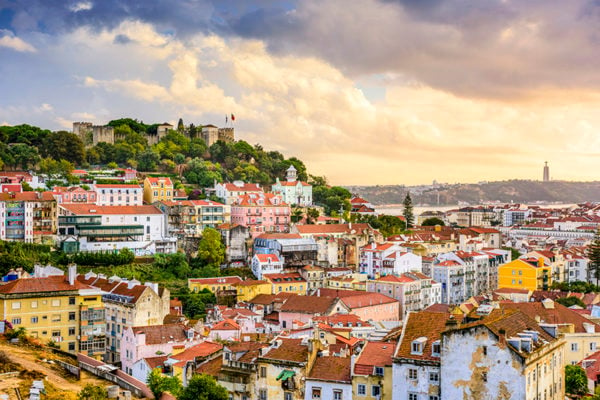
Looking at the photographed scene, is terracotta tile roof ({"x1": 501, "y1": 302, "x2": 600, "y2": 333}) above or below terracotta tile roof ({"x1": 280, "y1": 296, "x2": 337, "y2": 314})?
above

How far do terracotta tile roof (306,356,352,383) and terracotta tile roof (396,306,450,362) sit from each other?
260 cm

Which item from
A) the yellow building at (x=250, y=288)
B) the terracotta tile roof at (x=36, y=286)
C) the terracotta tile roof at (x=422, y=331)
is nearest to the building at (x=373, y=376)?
the terracotta tile roof at (x=422, y=331)

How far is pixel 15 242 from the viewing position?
64062 millimetres

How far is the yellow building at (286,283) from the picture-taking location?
2621 inches

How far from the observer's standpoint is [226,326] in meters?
46.8

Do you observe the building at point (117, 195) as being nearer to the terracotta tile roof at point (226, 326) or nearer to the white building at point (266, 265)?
the white building at point (266, 265)

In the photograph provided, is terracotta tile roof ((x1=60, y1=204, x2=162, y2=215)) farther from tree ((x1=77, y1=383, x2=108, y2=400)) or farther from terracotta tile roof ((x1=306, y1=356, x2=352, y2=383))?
tree ((x1=77, y1=383, x2=108, y2=400))

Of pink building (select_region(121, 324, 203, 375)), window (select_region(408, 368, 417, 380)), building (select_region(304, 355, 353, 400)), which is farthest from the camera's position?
pink building (select_region(121, 324, 203, 375))

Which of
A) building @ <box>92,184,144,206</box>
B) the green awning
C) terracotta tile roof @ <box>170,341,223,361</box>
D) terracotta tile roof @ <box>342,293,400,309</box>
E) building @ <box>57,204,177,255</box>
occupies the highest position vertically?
building @ <box>92,184,144,206</box>

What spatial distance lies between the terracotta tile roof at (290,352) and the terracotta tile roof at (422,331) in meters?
4.30

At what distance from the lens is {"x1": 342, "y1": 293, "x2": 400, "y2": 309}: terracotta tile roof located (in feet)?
186

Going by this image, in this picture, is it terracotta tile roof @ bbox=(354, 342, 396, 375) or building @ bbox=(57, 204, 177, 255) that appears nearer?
terracotta tile roof @ bbox=(354, 342, 396, 375)

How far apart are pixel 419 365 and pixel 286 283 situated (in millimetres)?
41373

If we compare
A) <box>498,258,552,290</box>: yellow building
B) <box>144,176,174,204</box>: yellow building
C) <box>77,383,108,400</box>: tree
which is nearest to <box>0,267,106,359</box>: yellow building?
<box>77,383,108,400</box>: tree
